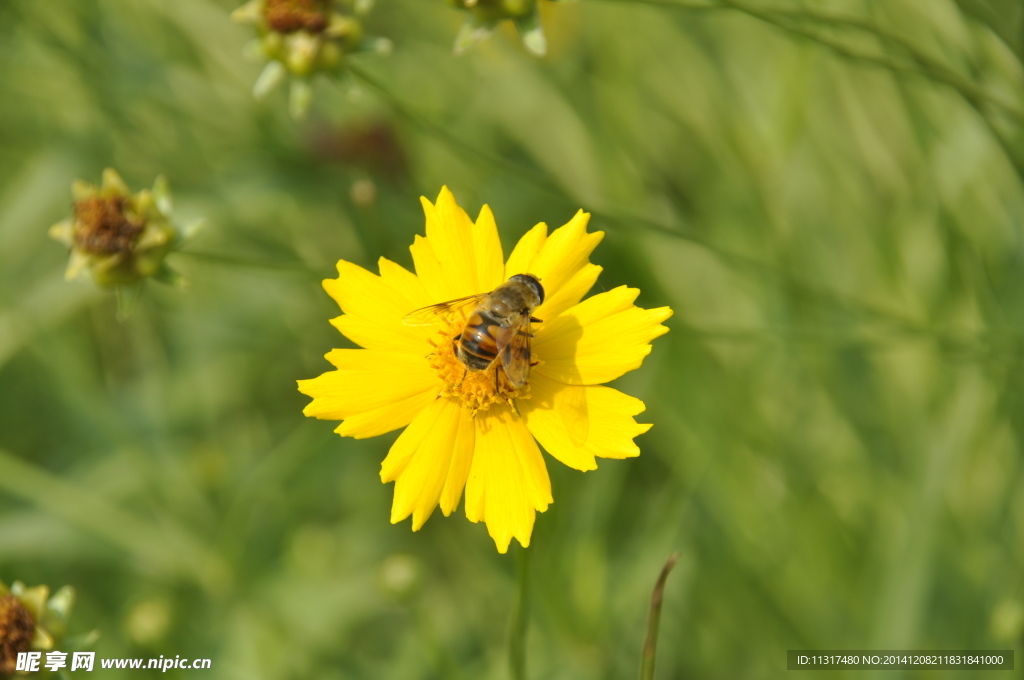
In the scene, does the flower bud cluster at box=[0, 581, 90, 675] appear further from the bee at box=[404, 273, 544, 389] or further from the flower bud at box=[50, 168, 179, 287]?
the bee at box=[404, 273, 544, 389]

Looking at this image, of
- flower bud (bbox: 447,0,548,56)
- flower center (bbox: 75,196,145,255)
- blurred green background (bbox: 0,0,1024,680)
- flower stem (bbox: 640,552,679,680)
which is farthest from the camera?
blurred green background (bbox: 0,0,1024,680)

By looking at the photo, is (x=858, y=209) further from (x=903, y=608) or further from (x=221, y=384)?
(x=221, y=384)

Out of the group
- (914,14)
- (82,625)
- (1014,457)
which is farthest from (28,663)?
(914,14)

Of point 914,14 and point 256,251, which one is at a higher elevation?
point 914,14

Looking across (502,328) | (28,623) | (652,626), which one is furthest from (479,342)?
(28,623)

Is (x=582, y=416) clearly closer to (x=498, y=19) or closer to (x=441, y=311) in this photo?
(x=441, y=311)
